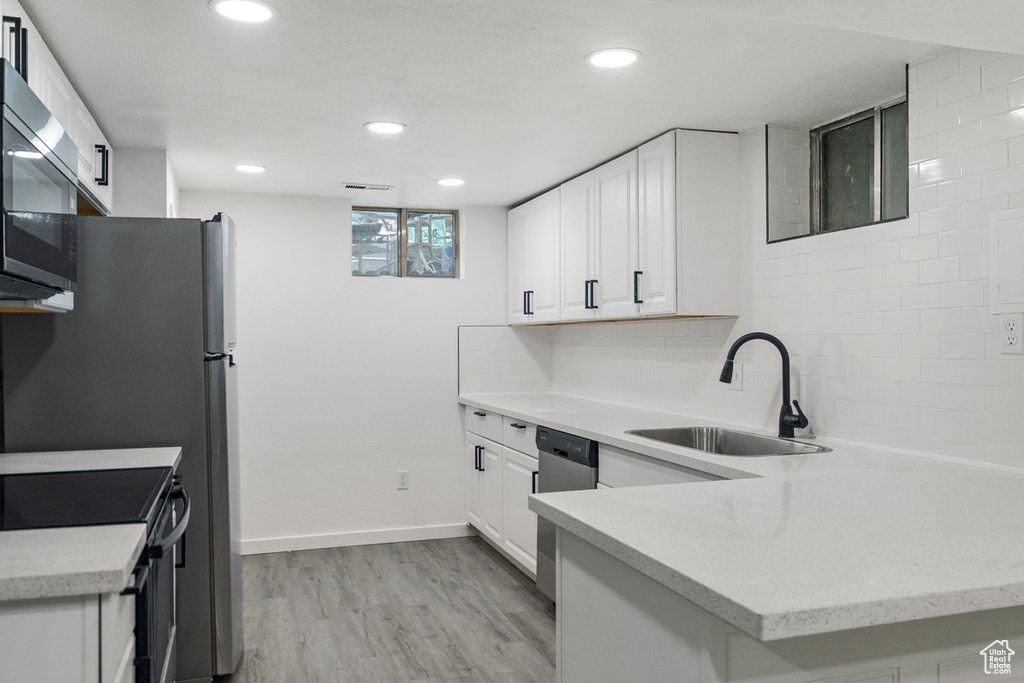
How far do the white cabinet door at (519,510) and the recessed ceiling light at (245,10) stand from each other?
2.39 metres

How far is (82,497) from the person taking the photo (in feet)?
6.03

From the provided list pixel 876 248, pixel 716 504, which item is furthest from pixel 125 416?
pixel 876 248

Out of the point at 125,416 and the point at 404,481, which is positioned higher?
the point at 125,416

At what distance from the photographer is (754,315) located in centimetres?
320

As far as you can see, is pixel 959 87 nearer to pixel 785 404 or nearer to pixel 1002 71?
pixel 1002 71

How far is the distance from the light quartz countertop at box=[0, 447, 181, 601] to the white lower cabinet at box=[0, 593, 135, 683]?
0.04m

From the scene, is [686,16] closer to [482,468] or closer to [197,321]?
[197,321]

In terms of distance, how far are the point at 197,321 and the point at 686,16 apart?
6.27 feet

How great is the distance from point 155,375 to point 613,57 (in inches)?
74.7

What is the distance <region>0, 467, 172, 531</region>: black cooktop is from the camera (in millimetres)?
1615

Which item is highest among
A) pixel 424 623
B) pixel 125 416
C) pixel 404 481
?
pixel 125 416

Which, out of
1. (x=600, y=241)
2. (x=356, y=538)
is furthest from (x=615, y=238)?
(x=356, y=538)

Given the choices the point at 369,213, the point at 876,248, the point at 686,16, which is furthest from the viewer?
the point at 369,213

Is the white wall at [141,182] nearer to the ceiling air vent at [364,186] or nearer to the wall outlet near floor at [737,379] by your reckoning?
the ceiling air vent at [364,186]
